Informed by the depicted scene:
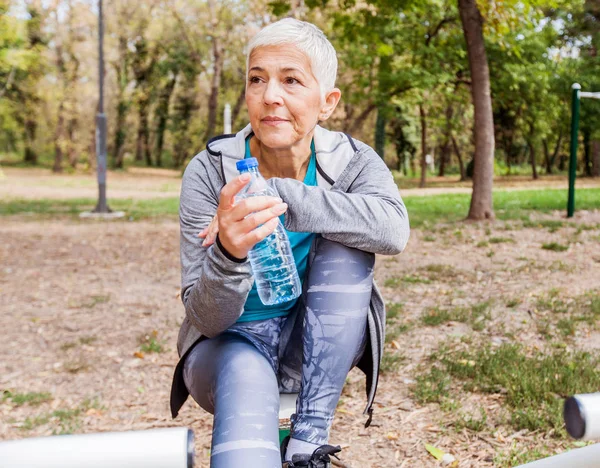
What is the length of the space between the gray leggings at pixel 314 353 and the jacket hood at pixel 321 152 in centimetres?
A: 26

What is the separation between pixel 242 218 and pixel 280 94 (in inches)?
21.4

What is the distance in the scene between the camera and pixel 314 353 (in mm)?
1779

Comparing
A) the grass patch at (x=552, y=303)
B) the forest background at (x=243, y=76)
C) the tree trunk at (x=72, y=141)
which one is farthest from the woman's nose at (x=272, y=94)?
the tree trunk at (x=72, y=141)

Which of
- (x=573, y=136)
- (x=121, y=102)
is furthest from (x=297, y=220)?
(x=121, y=102)

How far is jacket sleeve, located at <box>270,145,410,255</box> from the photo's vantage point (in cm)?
175

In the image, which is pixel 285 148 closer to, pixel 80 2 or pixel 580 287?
pixel 580 287

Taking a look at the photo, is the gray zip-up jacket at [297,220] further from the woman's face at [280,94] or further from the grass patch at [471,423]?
the grass patch at [471,423]

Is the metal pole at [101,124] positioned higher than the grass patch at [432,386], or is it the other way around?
the metal pole at [101,124]

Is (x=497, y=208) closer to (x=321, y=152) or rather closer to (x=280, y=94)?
(x=321, y=152)

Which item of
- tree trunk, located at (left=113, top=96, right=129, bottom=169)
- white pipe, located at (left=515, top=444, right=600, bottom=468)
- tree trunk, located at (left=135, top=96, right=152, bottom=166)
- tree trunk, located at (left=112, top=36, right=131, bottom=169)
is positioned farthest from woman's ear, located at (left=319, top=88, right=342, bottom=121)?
tree trunk, located at (left=113, top=96, right=129, bottom=169)

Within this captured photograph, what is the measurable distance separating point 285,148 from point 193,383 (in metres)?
0.75

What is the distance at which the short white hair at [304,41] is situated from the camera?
1.89 meters

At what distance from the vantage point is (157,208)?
13.6 meters

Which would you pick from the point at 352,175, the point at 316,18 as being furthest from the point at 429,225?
the point at 316,18
